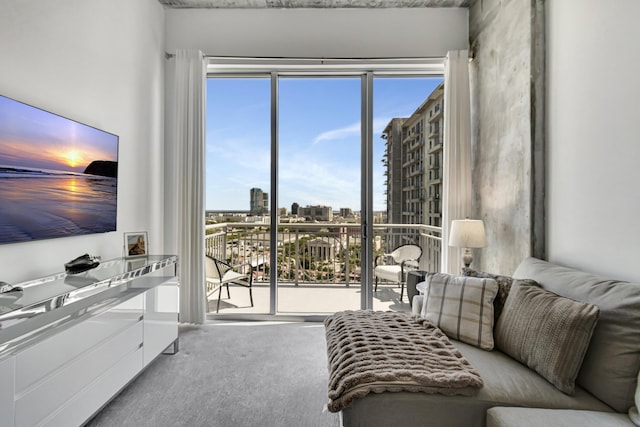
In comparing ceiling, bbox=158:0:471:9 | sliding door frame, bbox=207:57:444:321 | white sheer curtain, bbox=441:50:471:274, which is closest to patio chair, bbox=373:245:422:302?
sliding door frame, bbox=207:57:444:321

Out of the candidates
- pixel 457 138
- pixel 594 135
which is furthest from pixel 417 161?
pixel 594 135

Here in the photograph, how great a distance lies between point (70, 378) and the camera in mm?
1380

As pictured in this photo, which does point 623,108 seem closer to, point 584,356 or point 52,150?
point 584,356

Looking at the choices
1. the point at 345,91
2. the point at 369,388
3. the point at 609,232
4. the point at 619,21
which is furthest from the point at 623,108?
the point at 345,91

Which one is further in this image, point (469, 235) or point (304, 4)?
point (304, 4)

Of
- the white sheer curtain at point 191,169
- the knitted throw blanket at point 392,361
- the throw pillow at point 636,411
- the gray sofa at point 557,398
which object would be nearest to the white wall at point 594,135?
the gray sofa at point 557,398

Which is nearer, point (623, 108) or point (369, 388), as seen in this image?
point (369, 388)

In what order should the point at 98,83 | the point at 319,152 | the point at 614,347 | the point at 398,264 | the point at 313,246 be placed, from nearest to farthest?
the point at 614,347 < the point at 98,83 < the point at 319,152 < the point at 398,264 < the point at 313,246

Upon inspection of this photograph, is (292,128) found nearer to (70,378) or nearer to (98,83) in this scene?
(98,83)

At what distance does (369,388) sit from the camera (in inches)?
47.8

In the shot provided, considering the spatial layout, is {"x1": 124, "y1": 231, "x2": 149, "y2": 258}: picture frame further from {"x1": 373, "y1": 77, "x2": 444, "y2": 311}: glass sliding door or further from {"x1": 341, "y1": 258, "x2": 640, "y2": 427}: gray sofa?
{"x1": 373, "y1": 77, "x2": 444, "y2": 311}: glass sliding door

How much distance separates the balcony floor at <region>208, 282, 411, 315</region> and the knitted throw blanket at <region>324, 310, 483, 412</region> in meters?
1.68

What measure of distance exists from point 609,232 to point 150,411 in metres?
2.71

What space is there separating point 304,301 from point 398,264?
3.87 ft
